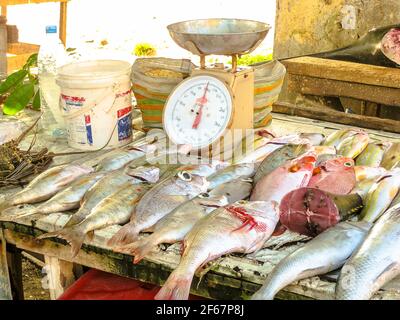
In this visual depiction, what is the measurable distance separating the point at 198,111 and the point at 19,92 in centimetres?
163

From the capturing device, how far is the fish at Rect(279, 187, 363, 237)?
2258 millimetres

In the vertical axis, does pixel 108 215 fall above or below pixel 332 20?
below

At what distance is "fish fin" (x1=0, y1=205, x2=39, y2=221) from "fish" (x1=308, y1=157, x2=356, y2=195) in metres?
1.23

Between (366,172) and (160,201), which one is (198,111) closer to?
(160,201)

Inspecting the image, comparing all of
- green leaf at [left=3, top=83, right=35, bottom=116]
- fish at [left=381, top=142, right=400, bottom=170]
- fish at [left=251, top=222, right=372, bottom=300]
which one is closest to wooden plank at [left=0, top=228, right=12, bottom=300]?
fish at [left=251, top=222, right=372, bottom=300]

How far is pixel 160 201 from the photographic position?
8.02 ft

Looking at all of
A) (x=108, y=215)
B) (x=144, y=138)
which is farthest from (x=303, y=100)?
(x=108, y=215)

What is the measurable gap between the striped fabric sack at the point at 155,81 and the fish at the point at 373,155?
1118mm

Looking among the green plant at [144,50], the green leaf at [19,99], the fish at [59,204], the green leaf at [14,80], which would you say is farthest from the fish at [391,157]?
the green plant at [144,50]

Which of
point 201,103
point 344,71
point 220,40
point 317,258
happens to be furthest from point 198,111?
point 344,71

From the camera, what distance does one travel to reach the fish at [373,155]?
2.89m
